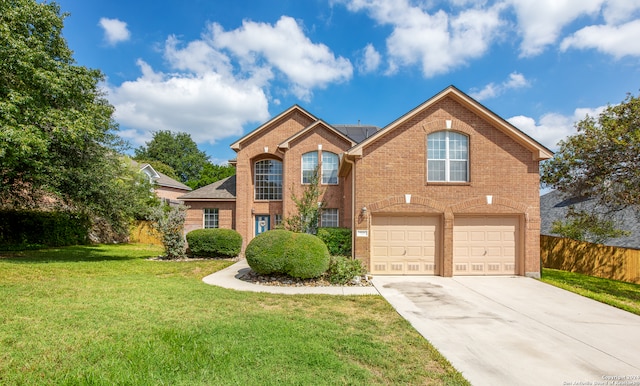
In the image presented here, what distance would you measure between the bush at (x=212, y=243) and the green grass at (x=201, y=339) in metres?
6.64

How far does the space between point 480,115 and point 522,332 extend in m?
8.22

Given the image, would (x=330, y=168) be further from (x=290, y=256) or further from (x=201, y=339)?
(x=201, y=339)

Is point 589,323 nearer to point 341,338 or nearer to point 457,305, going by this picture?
point 457,305

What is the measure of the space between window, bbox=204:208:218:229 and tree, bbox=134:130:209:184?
42.7 meters

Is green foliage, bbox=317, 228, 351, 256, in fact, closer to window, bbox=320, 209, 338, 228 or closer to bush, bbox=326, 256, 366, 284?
bush, bbox=326, 256, 366, 284

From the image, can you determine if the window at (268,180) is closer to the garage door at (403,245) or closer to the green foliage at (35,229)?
the garage door at (403,245)

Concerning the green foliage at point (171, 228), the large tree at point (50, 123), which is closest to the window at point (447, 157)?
the green foliage at point (171, 228)

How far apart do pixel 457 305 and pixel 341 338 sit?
3903 mm

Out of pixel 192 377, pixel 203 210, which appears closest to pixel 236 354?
pixel 192 377

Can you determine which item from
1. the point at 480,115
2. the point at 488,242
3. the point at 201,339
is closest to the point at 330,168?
the point at 480,115

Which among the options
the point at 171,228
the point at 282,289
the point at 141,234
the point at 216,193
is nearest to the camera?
the point at 282,289

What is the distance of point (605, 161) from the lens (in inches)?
434

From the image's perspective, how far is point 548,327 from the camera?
6316 mm

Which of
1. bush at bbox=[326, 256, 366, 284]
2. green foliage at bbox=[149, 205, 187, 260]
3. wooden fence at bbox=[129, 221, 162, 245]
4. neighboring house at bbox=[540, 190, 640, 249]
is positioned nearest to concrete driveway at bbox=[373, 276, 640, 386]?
bush at bbox=[326, 256, 366, 284]
